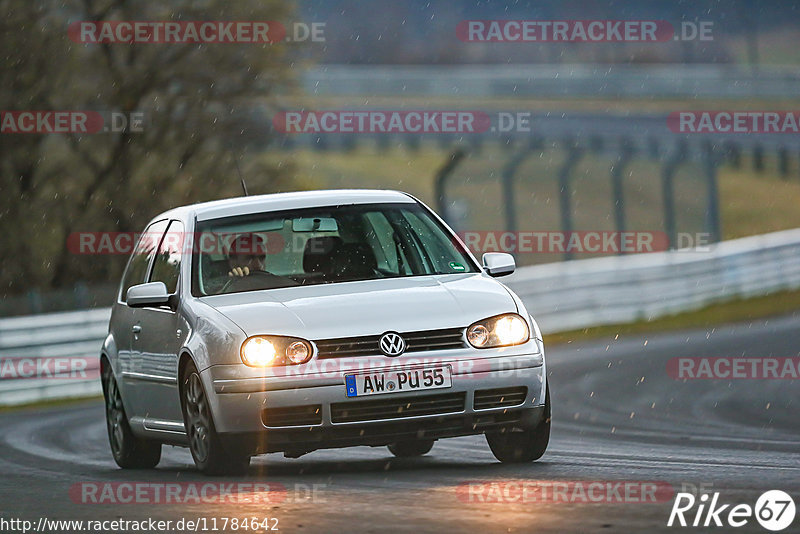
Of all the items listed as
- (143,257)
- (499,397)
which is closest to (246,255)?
(143,257)

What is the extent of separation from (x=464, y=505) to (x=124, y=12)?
24068 mm

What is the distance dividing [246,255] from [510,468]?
6.40 feet

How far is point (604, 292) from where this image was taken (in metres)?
26.3

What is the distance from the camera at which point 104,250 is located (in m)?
31.5

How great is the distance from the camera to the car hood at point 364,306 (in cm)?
841

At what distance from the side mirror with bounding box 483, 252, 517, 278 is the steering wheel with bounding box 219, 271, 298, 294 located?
3.67ft

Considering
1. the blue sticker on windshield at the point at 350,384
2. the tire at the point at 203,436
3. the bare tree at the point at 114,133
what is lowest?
the tire at the point at 203,436

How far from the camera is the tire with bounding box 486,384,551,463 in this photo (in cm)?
889

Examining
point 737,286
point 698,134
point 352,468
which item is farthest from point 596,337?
point 698,134

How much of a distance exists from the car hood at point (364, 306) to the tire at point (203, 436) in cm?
42
